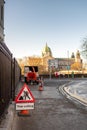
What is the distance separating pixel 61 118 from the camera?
10406 mm

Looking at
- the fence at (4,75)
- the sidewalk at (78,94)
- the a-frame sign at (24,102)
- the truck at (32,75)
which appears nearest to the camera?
the fence at (4,75)

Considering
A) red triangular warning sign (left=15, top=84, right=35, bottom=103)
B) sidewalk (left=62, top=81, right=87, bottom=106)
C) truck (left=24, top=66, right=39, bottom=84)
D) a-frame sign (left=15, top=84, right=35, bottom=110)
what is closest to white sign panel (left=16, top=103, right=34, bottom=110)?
a-frame sign (left=15, top=84, right=35, bottom=110)

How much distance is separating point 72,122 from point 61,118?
94 cm

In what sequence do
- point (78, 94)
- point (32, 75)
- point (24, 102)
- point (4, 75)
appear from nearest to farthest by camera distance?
point (4, 75) < point (24, 102) < point (78, 94) < point (32, 75)

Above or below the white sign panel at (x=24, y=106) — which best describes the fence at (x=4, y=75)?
above

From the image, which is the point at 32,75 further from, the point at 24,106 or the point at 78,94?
the point at 24,106

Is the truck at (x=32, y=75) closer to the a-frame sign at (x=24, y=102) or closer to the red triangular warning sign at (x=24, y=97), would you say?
the red triangular warning sign at (x=24, y=97)

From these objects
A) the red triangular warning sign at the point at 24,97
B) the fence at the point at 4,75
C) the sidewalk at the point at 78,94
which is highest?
the fence at the point at 4,75

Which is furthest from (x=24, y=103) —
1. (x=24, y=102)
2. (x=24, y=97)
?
(x=24, y=97)

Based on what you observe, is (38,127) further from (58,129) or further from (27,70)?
(27,70)

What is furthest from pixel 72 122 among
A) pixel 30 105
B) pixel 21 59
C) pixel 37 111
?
pixel 21 59

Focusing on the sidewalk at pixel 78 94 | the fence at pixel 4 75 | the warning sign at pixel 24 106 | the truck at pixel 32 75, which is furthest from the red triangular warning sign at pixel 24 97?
the truck at pixel 32 75

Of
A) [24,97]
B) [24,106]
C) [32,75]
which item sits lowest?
[24,106]

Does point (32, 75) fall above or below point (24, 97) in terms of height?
above
